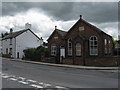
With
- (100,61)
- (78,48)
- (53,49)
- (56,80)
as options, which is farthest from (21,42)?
(56,80)

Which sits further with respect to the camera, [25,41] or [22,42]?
[25,41]

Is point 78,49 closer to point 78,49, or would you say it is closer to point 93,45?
point 78,49

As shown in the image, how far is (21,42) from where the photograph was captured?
50.6 m

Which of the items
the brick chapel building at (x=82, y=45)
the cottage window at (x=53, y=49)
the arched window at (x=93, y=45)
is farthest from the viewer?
the cottage window at (x=53, y=49)

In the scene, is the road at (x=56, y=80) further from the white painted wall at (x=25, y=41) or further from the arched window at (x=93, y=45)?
the white painted wall at (x=25, y=41)

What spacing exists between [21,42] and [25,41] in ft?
4.07

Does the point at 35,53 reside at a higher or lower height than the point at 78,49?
lower

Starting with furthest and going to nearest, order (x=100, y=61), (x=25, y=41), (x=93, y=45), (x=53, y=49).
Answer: (x=25, y=41) → (x=53, y=49) → (x=93, y=45) → (x=100, y=61)

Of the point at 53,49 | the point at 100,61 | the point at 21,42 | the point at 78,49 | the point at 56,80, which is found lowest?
the point at 56,80

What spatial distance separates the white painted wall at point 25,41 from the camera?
4997 centimetres

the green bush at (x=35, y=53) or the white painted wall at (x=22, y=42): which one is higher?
the white painted wall at (x=22, y=42)

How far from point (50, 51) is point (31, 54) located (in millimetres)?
4525

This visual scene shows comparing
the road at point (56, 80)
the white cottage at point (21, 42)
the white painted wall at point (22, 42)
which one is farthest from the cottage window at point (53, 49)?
the road at point (56, 80)

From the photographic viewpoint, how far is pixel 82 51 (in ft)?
103
